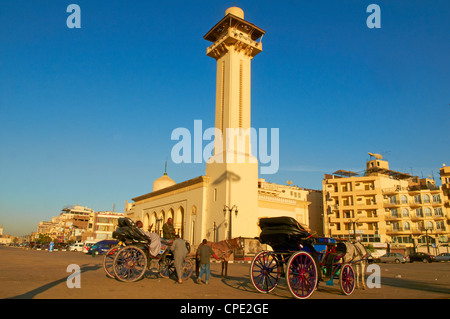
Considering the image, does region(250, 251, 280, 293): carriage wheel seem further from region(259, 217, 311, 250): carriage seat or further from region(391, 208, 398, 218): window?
region(391, 208, 398, 218): window

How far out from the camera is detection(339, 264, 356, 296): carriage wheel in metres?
7.33

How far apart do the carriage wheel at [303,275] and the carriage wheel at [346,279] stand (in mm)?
882

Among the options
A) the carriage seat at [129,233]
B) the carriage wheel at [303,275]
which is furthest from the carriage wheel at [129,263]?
the carriage wheel at [303,275]

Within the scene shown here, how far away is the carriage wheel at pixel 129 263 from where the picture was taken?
8375mm

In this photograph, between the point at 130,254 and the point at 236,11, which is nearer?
the point at 130,254

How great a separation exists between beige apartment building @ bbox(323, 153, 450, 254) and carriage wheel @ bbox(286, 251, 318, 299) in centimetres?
3810

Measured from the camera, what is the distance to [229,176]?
2862 cm

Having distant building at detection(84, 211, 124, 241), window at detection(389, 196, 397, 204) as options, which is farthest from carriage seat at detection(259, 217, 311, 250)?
distant building at detection(84, 211, 124, 241)

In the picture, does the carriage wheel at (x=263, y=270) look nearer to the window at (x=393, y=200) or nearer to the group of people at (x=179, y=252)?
the group of people at (x=179, y=252)

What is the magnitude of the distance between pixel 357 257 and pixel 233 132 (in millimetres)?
22542

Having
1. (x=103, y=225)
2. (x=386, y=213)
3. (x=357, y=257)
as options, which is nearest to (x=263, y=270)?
(x=357, y=257)

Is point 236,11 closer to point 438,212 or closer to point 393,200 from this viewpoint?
point 393,200
